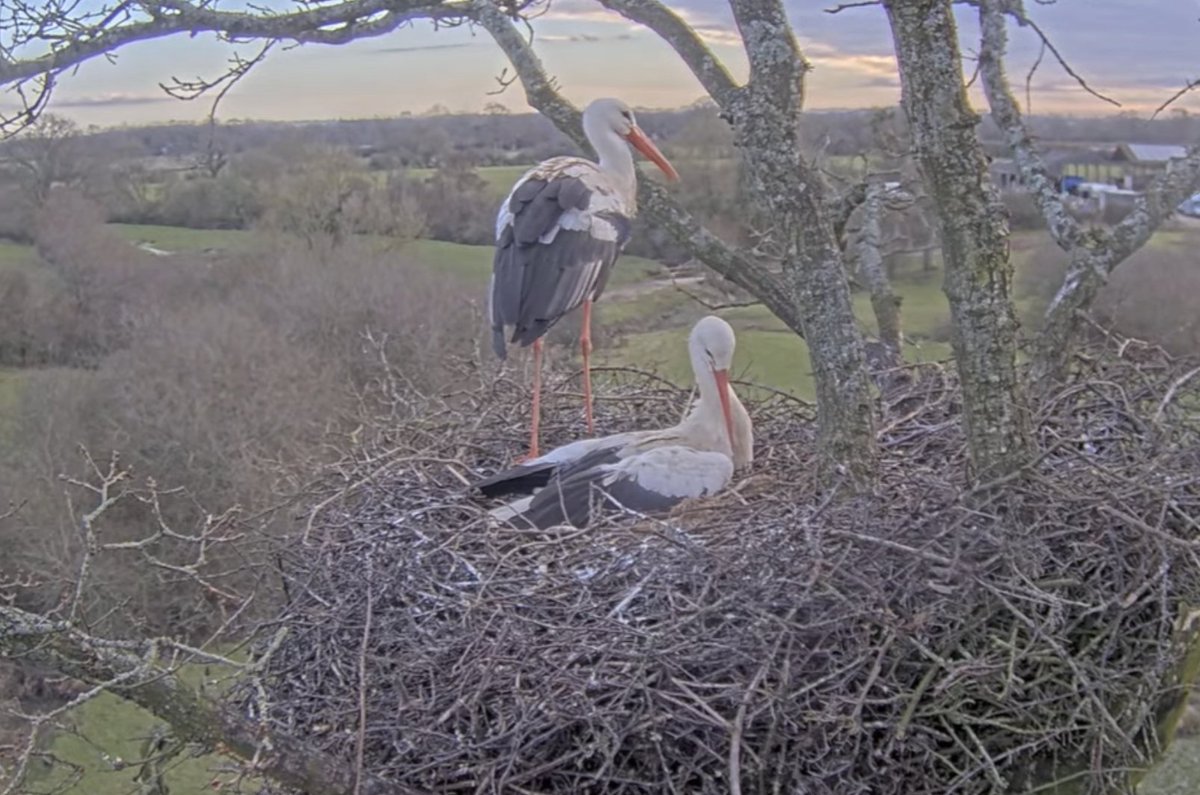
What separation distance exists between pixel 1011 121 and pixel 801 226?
5.60 ft

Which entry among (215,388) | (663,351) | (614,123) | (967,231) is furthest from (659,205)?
(215,388)

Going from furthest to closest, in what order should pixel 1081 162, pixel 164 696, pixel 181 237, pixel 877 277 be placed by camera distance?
pixel 181 237
pixel 1081 162
pixel 877 277
pixel 164 696

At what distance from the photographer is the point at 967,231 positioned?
2.78 meters

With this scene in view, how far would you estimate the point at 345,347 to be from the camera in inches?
→ 767

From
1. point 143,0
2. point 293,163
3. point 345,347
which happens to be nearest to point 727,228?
point 143,0

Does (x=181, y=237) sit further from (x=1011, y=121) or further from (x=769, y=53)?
(x=769, y=53)

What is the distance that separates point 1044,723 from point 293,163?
2527 centimetres

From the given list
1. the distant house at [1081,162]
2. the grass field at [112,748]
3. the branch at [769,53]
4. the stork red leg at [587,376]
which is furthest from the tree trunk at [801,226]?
the grass field at [112,748]

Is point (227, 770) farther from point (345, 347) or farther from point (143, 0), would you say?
point (345, 347)

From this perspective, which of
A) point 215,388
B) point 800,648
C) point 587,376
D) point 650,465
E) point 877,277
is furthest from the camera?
point 215,388

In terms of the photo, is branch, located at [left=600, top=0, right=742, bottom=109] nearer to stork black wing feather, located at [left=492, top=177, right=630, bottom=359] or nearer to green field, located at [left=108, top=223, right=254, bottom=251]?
stork black wing feather, located at [left=492, top=177, right=630, bottom=359]

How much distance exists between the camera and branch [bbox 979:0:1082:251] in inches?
175

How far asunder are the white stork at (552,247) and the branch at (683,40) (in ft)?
2.06

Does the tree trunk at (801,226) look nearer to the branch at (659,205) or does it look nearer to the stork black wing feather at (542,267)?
the branch at (659,205)
